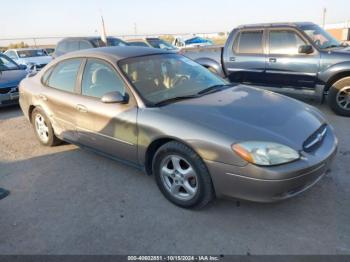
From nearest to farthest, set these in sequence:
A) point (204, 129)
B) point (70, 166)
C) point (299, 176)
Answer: point (299, 176) → point (204, 129) → point (70, 166)

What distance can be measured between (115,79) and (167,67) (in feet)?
2.47

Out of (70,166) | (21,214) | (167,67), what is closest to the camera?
(21,214)

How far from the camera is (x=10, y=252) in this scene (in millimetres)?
2797

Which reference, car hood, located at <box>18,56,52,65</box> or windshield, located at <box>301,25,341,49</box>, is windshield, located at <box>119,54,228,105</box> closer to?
windshield, located at <box>301,25,341,49</box>

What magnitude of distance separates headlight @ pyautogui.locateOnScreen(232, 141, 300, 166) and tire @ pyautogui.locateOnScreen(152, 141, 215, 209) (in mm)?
422

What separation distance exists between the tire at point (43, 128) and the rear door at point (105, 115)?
93cm

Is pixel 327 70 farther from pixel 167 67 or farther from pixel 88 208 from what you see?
pixel 88 208

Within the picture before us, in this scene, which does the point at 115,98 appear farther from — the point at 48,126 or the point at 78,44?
the point at 78,44

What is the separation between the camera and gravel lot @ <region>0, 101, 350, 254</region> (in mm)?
2721

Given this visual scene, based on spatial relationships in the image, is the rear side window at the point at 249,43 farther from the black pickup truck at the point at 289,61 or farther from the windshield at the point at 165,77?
the windshield at the point at 165,77

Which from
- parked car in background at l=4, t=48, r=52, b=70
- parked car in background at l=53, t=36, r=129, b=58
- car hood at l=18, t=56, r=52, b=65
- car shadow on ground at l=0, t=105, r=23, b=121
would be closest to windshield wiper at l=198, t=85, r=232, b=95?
car shadow on ground at l=0, t=105, r=23, b=121

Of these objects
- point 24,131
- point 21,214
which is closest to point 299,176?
point 21,214

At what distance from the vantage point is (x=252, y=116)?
10.2 ft

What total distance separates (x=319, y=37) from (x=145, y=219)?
5.58 meters
